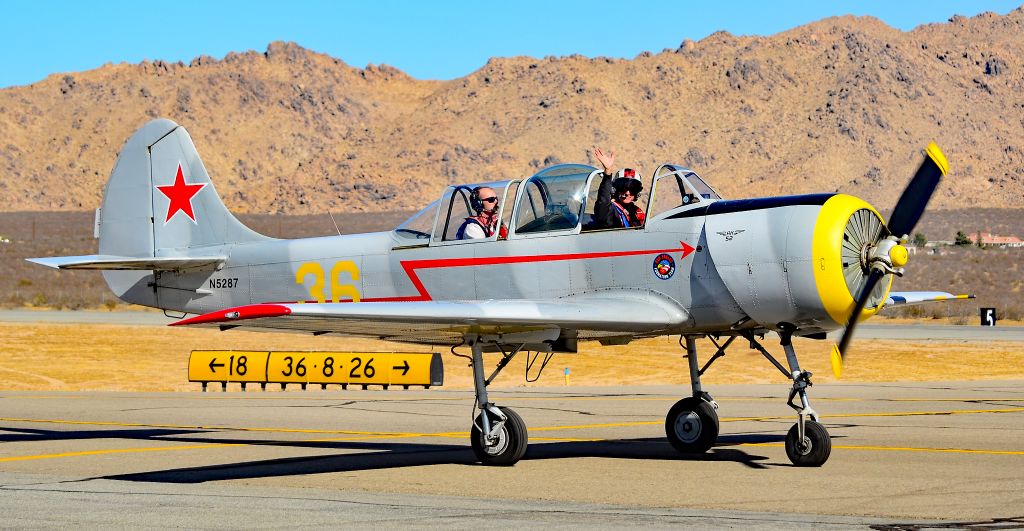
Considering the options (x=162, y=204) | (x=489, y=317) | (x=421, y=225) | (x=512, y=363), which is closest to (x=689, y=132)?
(x=512, y=363)

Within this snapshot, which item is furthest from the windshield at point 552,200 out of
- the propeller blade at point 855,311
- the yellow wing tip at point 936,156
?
the yellow wing tip at point 936,156

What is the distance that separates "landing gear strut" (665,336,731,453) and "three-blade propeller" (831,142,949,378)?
2192 mm

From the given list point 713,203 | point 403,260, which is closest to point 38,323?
point 403,260

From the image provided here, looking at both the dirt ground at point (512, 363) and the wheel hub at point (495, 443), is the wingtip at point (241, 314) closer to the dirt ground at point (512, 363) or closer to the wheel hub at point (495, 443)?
the wheel hub at point (495, 443)

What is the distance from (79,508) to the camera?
1058 centimetres

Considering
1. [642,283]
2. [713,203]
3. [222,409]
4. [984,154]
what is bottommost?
[222,409]

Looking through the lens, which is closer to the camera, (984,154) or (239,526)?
(239,526)

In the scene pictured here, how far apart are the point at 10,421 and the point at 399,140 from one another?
167773 mm

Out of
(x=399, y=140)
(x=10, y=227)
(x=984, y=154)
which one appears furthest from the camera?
(x=399, y=140)

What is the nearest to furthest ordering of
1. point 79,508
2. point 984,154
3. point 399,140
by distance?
point 79,508 < point 984,154 < point 399,140

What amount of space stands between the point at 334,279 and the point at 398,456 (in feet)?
7.12

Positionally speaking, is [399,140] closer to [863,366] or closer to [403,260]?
[863,366]

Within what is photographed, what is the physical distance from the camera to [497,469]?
13.4 m

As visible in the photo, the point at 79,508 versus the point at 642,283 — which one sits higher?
the point at 642,283
